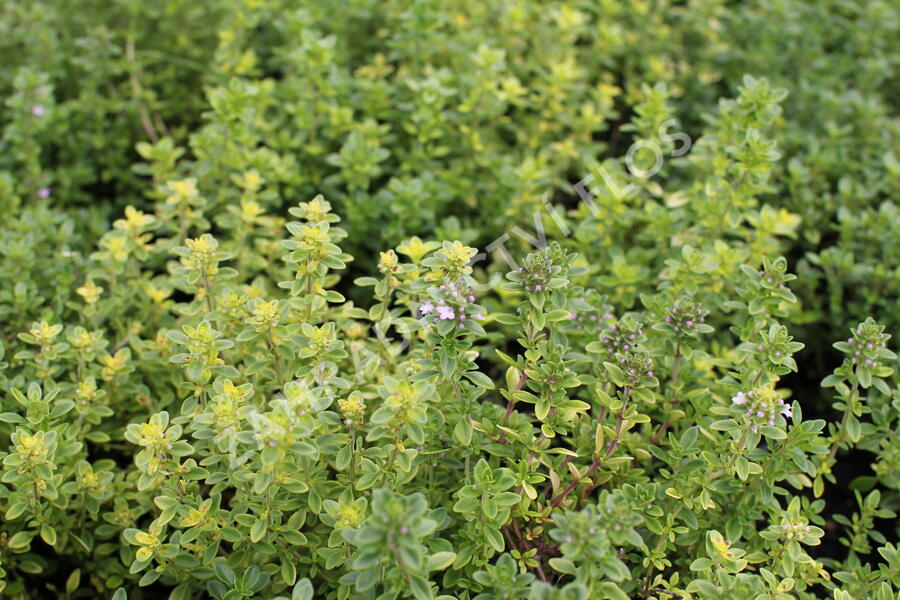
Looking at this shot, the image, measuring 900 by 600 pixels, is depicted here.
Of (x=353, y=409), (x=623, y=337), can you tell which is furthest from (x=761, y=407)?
(x=353, y=409)

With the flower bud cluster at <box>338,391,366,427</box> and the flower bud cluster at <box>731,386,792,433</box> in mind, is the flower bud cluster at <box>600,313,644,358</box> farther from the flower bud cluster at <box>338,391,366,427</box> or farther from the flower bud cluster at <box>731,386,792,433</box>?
the flower bud cluster at <box>338,391,366,427</box>

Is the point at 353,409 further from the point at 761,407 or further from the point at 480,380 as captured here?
the point at 761,407

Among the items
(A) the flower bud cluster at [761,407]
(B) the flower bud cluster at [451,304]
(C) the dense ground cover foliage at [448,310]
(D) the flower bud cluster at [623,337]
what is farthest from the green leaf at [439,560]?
(A) the flower bud cluster at [761,407]

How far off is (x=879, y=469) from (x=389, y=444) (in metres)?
1.67

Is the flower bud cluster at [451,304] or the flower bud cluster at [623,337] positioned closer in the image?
the flower bud cluster at [451,304]

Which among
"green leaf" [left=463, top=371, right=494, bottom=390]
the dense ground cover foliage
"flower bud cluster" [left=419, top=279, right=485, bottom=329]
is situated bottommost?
the dense ground cover foliage

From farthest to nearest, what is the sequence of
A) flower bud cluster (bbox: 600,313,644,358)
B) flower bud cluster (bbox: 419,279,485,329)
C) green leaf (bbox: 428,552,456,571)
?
flower bud cluster (bbox: 600,313,644,358) → flower bud cluster (bbox: 419,279,485,329) → green leaf (bbox: 428,552,456,571)

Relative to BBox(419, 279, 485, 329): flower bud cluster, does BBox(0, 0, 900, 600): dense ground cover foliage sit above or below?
below

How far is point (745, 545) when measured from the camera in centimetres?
246

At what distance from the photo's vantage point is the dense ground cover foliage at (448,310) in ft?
7.25

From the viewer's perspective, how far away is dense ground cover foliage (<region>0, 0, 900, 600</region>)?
87.0 inches

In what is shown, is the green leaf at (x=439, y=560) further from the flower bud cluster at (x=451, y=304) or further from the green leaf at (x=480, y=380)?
the flower bud cluster at (x=451, y=304)

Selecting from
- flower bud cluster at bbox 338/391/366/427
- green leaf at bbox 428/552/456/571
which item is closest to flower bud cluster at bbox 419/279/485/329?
flower bud cluster at bbox 338/391/366/427

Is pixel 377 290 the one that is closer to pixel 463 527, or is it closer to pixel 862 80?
pixel 463 527
